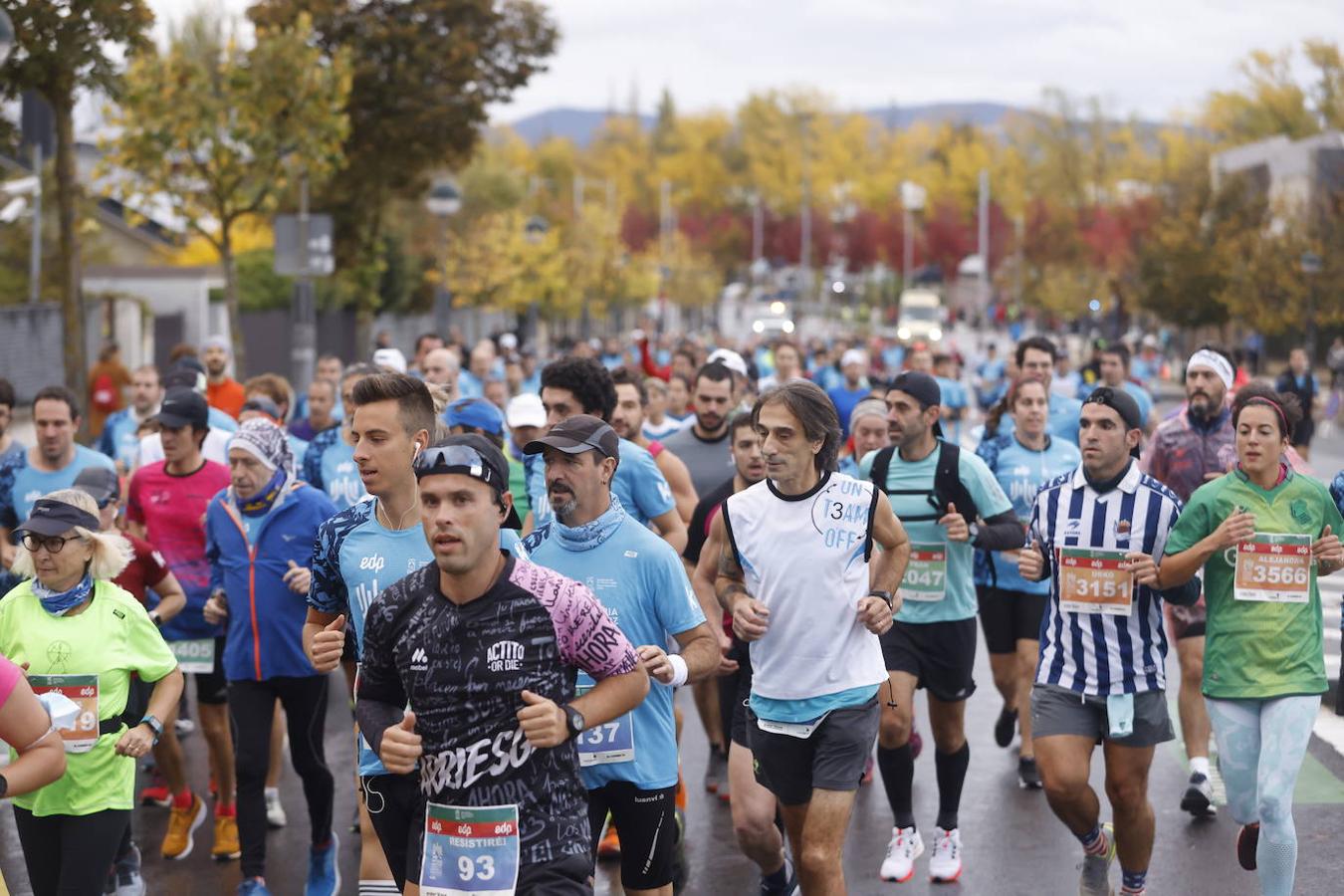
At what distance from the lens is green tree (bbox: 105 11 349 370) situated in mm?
22047

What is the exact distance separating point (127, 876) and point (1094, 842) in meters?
3.83

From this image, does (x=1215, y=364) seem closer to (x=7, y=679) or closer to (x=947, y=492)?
(x=947, y=492)

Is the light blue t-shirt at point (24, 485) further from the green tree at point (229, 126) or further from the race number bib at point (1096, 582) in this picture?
the green tree at point (229, 126)

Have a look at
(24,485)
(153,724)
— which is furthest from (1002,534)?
(24,485)

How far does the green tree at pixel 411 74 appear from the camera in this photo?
30.2 metres

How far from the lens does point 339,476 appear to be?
33.4 feet

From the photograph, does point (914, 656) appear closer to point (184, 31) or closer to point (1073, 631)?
point (1073, 631)

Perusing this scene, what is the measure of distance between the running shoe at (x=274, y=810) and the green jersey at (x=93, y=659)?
2600 mm

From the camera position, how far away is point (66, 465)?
30.7 feet

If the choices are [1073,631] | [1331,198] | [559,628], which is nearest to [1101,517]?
[1073,631]

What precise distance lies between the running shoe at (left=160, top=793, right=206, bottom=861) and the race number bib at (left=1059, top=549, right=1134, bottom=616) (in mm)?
4136

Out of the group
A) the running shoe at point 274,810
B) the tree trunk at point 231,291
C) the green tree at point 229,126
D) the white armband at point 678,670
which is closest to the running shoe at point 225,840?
the running shoe at point 274,810

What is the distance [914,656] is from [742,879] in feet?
4.06

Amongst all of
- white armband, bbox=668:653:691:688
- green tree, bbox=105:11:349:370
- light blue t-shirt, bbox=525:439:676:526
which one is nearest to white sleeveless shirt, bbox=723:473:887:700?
white armband, bbox=668:653:691:688
